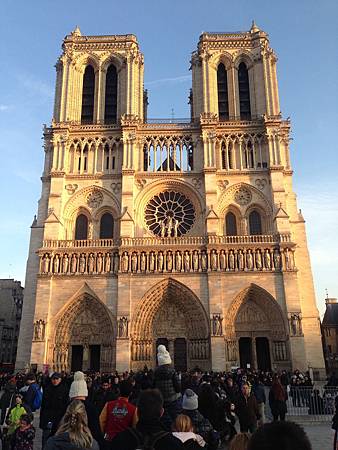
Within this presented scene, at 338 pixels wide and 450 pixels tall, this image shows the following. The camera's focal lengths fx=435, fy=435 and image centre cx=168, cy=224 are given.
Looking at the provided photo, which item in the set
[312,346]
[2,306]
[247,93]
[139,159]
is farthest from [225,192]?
[2,306]

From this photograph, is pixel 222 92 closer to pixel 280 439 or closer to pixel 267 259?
pixel 267 259

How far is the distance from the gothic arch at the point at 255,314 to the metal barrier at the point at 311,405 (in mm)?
11310

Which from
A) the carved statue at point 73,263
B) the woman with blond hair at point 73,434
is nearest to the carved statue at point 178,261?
the carved statue at point 73,263

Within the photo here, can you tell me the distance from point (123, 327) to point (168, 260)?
15.5ft

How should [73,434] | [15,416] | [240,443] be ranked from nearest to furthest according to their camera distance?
[240,443], [73,434], [15,416]

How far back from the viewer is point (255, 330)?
2578cm

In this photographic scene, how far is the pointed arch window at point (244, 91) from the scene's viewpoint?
31659mm

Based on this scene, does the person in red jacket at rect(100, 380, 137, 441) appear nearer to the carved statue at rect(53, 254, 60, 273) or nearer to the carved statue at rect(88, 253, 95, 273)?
the carved statue at rect(88, 253, 95, 273)

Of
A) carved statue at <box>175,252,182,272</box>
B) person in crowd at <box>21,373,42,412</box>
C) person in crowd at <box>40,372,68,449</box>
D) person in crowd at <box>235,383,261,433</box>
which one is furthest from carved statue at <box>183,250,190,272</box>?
person in crowd at <box>40,372,68,449</box>

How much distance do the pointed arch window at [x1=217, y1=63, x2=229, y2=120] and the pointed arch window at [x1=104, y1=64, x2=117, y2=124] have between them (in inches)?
304

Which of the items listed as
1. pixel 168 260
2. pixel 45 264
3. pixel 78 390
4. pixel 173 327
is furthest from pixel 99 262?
pixel 78 390

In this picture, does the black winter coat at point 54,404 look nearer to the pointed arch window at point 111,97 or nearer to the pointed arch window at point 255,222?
the pointed arch window at point 255,222

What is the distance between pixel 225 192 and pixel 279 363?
11.1m

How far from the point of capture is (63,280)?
26.2 metres
